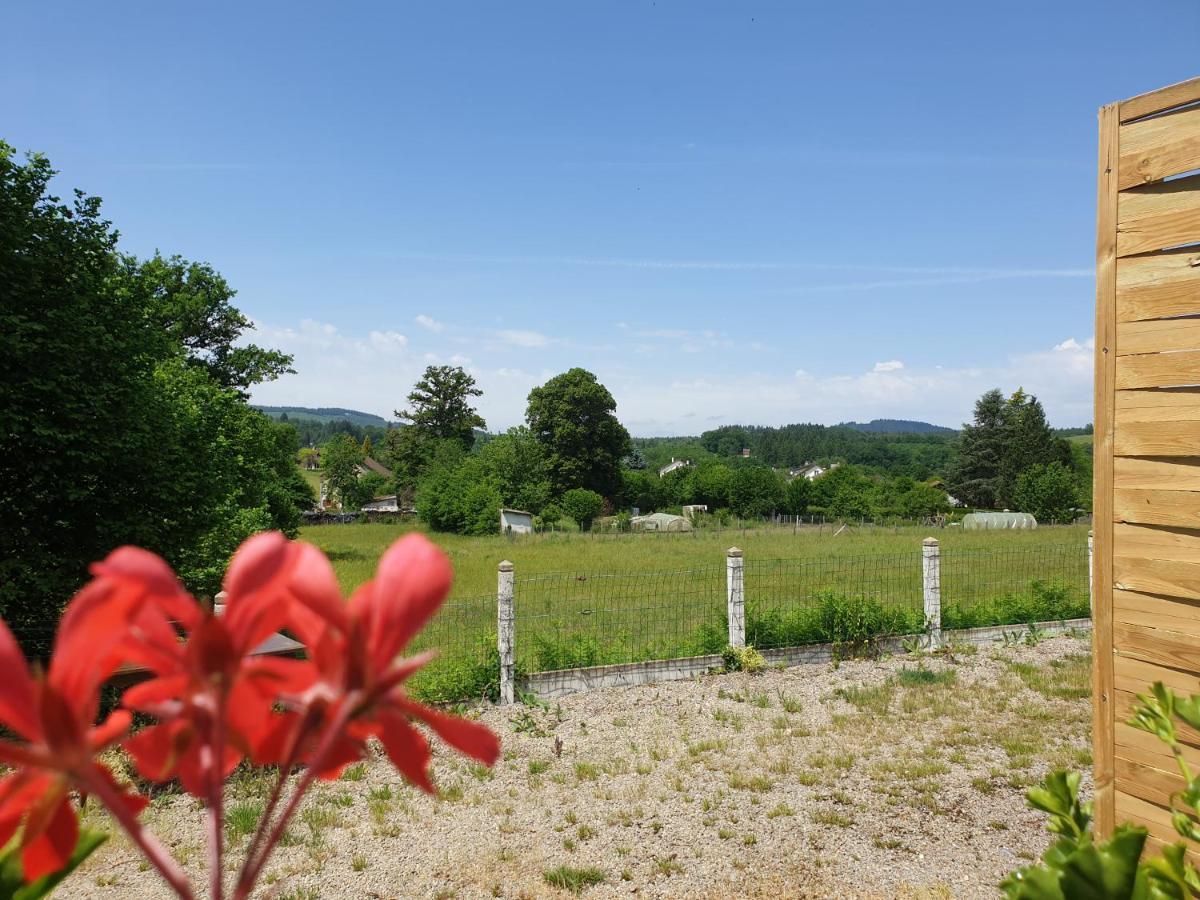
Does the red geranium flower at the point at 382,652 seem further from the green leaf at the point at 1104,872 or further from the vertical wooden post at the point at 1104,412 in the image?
the vertical wooden post at the point at 1104,412

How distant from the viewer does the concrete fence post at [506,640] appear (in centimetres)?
852

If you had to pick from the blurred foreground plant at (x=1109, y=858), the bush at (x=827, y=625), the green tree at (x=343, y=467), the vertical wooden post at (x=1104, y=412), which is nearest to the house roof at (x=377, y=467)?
the green tree at (x=343, y=467)

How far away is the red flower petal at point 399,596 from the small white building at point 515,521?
3716 cm

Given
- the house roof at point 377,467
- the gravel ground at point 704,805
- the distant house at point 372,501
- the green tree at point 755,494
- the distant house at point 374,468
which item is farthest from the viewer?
the house roof at point 377,467

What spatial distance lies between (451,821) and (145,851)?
5.92 meters

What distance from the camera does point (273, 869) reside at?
16.9ft

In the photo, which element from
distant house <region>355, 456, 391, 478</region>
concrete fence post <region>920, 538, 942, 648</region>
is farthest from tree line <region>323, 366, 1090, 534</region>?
concrete fence post <region>920, 538, 942, 648</region>

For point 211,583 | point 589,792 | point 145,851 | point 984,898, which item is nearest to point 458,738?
point 145,851

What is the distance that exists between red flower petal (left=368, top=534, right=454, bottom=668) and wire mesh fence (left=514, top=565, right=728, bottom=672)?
8981 mm

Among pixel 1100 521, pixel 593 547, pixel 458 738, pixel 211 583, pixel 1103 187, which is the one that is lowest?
pixel 593 547

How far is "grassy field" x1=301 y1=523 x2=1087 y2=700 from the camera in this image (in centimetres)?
1016

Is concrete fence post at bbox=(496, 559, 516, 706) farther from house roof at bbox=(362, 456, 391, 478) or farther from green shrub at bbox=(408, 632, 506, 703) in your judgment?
house roof at bbox=(362, 456, 391, 478)

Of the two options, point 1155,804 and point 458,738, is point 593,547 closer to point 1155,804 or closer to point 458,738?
point 1155,804

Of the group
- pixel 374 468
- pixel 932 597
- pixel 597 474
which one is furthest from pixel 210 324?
pixel 374 468
